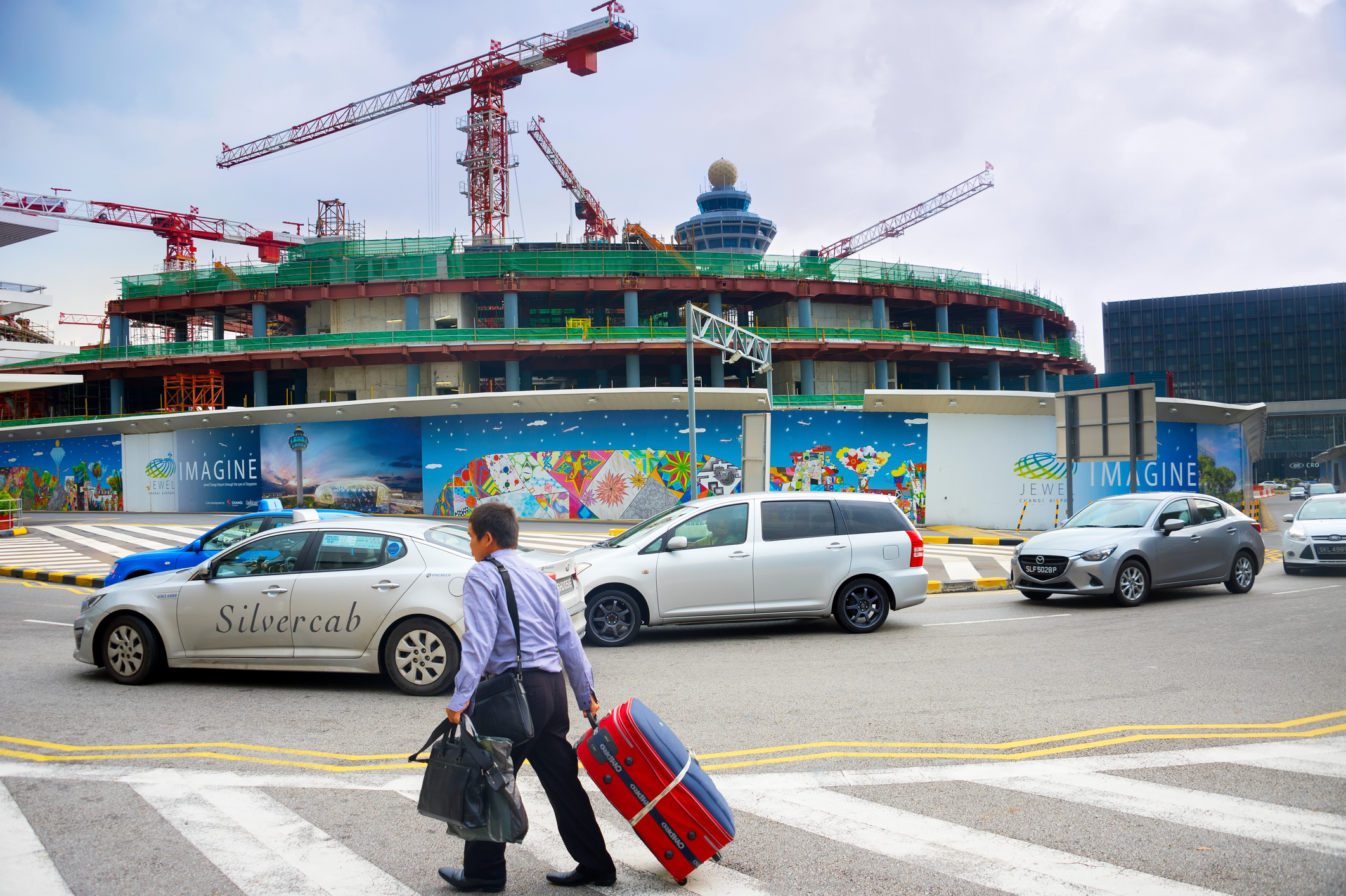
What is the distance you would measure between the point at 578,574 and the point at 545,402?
18.8 meters

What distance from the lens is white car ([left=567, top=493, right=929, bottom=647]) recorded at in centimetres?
963

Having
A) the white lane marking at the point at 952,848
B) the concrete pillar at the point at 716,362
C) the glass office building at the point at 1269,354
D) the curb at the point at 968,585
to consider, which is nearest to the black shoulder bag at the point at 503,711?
the white lane marking at the point at 952,848

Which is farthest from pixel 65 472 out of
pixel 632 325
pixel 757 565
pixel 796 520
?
pixel 796 520

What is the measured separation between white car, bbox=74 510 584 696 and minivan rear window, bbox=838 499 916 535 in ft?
15.7

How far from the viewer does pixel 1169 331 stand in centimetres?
9206

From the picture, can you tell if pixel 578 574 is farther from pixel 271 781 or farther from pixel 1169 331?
pixel 1169 331

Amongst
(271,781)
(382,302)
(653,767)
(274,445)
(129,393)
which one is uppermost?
(382,302)

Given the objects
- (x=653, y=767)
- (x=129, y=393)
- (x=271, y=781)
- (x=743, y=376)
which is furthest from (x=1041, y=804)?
(x=129, y=393)

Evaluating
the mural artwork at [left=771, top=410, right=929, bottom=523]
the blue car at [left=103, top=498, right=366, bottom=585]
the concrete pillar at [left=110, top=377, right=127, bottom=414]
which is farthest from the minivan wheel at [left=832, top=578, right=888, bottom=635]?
the concrete pillar at [left=110, top=377, right=127, bottom=414]

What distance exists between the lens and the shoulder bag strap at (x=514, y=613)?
3.68m

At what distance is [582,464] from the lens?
2808 cm

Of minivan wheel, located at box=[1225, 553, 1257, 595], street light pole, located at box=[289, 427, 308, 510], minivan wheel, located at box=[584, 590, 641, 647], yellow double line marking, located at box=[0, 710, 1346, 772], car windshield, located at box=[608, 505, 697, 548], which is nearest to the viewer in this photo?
yellow double line marking, located at box=[0, 710, 1346, 772]

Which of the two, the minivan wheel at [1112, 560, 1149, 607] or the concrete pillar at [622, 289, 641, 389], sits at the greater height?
the concrete pillar at [622, 289, 641, 389]

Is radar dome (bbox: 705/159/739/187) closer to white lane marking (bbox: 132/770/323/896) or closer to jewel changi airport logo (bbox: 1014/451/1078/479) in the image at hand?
jewel changi airport logo (bbox: 1014/451/1078/479)
